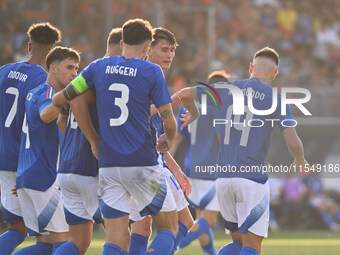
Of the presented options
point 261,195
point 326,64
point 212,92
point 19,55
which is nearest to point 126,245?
point 261,195

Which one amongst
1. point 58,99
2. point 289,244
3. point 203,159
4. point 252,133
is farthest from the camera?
point 289,244

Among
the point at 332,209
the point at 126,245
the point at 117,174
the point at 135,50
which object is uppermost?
the point at 135,50

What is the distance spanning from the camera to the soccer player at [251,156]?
684cm

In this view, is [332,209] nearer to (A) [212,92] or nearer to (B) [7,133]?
(A) [212,92]

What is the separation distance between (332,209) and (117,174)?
51.0ft

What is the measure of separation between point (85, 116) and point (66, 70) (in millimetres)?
862

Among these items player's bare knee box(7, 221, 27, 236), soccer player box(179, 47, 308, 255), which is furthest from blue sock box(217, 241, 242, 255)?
player's bare knee box(7, 221, 27, 236)

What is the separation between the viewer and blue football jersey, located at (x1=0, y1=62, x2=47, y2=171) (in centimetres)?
726

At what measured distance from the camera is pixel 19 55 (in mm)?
16234

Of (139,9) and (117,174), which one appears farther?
(139,9)

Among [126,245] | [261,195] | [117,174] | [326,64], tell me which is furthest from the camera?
[326,64]

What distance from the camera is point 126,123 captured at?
19.7 ft

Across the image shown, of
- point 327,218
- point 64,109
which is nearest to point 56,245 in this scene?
point 64,109

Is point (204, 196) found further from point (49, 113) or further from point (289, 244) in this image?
point (289, 244)
